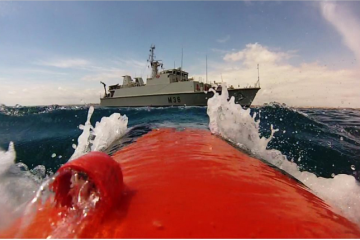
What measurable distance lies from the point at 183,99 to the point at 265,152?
920 inches

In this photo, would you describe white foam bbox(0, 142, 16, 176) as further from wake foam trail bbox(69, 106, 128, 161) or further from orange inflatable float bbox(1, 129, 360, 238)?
orange inflatable float bbox(1, 129, 360, 238)

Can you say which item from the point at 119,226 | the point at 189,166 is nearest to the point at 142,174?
the point at 189,166

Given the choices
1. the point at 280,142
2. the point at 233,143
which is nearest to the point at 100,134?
the point at 233,143

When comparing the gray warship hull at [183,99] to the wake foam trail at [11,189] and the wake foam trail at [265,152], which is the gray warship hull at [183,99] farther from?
the wake foam trail at [11,189]

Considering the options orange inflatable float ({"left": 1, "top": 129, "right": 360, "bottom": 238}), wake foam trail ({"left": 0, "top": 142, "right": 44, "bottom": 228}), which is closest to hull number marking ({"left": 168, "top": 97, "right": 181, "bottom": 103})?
wake foam trail ({"left": 0, "top": 142, "right": 44, "bottom": 228})

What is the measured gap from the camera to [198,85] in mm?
27438

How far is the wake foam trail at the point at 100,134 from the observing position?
4.56 m

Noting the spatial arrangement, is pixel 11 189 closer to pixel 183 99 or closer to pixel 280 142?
pixel 280 142

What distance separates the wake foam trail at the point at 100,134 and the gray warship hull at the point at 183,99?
65.6ft

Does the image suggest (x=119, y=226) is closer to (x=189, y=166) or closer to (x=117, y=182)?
(x=117, y=182)

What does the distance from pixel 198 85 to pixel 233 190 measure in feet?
87.2

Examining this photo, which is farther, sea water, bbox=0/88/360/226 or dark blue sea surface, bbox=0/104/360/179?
dark blue sea surface, bbox=0/104/360/179

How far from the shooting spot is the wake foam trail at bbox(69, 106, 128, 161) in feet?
15.0

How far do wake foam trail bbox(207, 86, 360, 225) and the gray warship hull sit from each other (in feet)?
65.9
